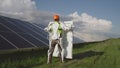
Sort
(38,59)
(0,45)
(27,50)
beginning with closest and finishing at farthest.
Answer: (38,59)
(0,45)
(27,50)

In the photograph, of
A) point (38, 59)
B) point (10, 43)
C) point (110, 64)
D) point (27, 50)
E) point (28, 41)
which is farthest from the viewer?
point (28, 41)

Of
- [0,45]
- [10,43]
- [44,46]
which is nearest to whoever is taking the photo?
[0,45]

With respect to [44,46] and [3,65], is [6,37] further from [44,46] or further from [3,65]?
[3,65]

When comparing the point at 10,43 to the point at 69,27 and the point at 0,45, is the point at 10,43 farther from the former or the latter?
the point at 69,27

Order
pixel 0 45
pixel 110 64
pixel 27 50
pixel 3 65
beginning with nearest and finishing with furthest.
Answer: pixel 3 65 → pixel 110 64 → pixel 0 45 → pixel 27 50

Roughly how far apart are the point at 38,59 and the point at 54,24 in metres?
2.02

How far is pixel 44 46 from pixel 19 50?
402cm

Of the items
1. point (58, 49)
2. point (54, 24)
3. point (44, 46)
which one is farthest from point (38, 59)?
point (44, 46)

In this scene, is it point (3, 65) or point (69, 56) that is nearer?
point (3, 65)

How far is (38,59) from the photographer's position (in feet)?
42.4

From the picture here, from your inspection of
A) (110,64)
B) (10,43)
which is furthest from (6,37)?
(110,64)

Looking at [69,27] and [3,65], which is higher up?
[69,27]

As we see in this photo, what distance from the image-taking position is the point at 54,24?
1219 cm

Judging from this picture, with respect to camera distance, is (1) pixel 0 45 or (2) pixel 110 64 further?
(1) pixel 0 45
